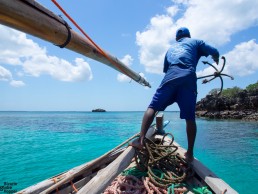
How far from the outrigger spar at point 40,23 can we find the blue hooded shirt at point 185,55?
1495mm

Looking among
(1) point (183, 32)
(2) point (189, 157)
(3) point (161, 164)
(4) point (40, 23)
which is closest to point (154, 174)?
(3) point (161, 164)

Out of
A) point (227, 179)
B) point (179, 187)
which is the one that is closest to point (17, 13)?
point (179, 187)

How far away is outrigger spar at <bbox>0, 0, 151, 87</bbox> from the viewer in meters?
1.33

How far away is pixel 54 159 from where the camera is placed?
10156 millimetres

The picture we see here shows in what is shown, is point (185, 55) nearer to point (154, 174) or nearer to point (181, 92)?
point (181, 92)

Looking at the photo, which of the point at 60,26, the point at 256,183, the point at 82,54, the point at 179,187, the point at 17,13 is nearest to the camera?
the point at 17,13

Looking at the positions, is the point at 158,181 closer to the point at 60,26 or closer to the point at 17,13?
the point at 60,26

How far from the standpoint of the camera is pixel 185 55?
337 cm

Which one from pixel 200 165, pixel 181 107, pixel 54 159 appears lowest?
pixel 54 159

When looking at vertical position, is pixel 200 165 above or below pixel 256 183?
above

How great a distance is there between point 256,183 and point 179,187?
5.30 meters

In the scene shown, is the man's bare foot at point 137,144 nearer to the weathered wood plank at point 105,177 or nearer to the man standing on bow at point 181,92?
the man standing on bow at point 181,92

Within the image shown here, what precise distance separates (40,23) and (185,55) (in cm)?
232

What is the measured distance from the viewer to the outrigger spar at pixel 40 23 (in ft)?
4.36
